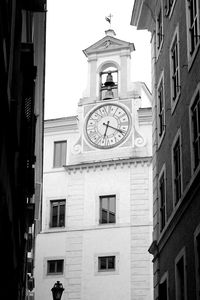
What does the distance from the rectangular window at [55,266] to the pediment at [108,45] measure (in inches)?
483

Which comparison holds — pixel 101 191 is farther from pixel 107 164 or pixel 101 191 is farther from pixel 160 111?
pixel 160 111

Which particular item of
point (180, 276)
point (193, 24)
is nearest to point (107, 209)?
point (180, 276)

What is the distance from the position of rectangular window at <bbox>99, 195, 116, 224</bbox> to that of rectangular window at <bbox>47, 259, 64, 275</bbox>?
123 inches

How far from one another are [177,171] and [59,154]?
19.3 m

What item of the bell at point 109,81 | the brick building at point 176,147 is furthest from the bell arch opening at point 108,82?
the brick building at point 176,147

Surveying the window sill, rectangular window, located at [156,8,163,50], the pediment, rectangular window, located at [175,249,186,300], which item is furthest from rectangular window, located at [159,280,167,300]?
the pediment

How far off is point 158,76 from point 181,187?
682 cm

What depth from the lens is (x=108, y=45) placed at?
38875 millimetres

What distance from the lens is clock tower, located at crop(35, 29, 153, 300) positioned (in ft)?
113

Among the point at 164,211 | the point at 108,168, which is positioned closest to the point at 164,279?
the point at 164,211

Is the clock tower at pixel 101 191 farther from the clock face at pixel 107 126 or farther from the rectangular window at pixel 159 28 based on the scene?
the rectangular window at pixel 159 28

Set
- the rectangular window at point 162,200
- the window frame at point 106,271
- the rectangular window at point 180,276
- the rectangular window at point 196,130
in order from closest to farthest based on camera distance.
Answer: the rectangular window at point 196,130
the rectangular window at point 180,276
the rectangular window at point 162,200
the window frame at point 106,271

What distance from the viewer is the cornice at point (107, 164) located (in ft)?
117

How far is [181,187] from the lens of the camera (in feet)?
59.7
